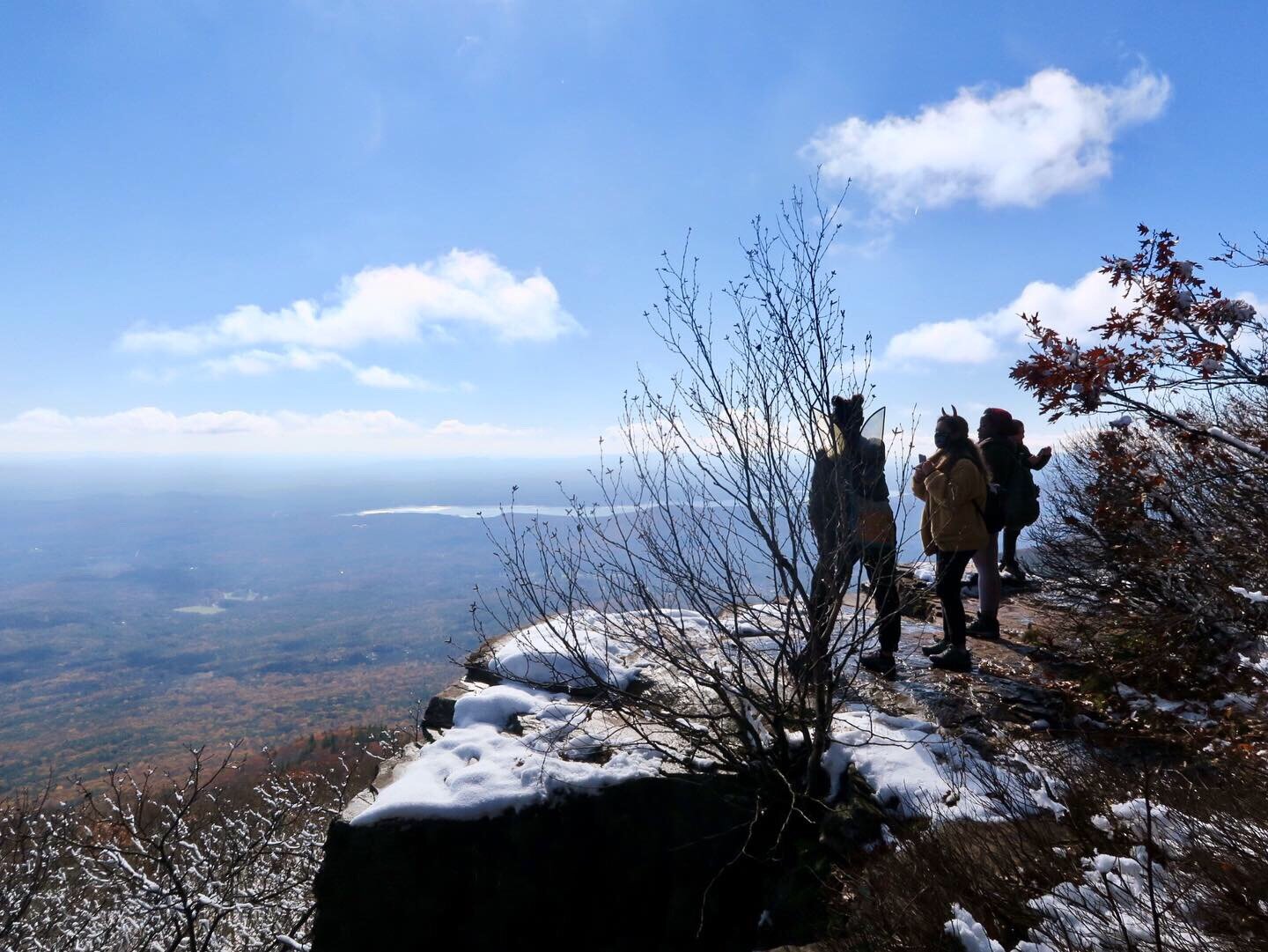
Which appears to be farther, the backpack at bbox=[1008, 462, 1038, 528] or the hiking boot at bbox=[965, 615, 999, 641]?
the backpack at bbox=[1008, 462, 1038, 528]

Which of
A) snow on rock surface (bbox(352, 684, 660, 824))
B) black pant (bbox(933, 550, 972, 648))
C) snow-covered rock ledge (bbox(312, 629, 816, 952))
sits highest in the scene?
black pant (bbox(933, 550, 972, 648))

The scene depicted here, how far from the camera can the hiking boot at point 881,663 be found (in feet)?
16.4

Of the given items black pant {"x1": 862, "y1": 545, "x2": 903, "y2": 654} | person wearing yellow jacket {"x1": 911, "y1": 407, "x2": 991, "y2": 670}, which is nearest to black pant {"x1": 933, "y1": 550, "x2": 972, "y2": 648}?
person wearing yellow jacket {"x1": 911, "y1": 407, "x2": 991, "y2": 670}

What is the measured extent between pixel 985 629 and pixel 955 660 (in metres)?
0.98

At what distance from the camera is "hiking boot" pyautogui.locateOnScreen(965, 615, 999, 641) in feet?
19.1

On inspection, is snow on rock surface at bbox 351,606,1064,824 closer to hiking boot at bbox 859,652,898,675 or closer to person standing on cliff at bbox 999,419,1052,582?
hiking boot at bbox 859,652,898,675

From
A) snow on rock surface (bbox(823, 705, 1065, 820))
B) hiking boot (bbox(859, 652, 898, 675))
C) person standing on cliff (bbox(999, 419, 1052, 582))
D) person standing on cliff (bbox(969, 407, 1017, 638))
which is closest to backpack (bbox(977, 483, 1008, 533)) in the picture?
person standing on cliff (bbox(969, 407, 1017, 638))

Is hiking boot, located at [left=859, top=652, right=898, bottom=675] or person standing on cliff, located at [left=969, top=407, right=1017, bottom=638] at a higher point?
person standing on cliff, located at [left=969, top=407, right=1017, bottom=638]

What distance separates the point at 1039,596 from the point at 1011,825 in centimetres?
612

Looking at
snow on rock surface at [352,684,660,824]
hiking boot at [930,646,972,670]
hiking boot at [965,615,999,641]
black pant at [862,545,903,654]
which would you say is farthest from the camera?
hiking boot at [965,615,999,641]

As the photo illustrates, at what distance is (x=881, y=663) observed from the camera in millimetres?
5031

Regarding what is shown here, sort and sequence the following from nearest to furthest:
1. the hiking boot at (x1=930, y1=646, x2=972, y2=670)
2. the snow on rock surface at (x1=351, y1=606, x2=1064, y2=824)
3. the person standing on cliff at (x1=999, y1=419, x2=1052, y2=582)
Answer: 1. the snow on rock surface at (x1=351, y1=606, x2=1064, y2=824)
2. the hiking boot at (x1=930, y1=646, x2=972, y2=670)
3. the person standing on cliff at (x1=999, y1=419, x2=1052, y2=582)

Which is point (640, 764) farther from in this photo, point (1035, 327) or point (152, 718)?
point (152, 718)

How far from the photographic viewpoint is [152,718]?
236ft
